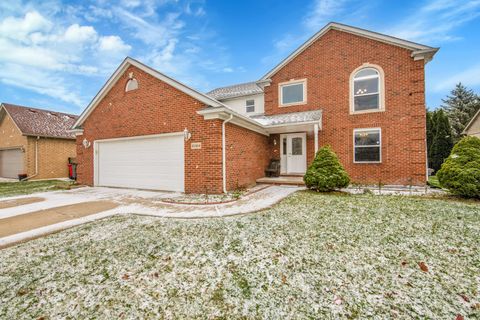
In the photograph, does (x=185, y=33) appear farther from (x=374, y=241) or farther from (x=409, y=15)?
(x=374, y=241)

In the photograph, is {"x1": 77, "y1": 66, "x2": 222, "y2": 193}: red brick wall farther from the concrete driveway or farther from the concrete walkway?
the concrete walkway

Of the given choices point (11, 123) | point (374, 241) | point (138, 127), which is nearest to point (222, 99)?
point (138, 127)

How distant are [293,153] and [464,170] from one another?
21.2 ft

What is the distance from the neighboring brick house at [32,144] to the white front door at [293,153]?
1757 centimetres

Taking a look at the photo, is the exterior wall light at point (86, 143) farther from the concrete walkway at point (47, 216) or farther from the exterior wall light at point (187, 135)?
the exterior wall light at point (187, 135)

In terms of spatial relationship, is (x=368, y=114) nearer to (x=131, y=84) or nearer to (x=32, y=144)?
(x=131, y=84)

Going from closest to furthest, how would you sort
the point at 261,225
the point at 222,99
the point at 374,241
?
the point at 374,241 → the point at 261,225 → the point at 222,99

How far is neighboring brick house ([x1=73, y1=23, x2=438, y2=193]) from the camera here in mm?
8008

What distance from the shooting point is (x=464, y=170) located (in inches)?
260

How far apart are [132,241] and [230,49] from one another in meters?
17.5

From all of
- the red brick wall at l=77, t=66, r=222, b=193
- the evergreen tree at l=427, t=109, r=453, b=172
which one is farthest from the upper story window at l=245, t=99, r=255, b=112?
the evergreen tree at l=427, t=109, r=453, b=172

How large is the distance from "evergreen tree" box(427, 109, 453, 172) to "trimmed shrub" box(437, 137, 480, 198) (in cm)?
1342

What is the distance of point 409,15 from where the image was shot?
384 inches

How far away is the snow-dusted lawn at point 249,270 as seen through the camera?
2.33 m
